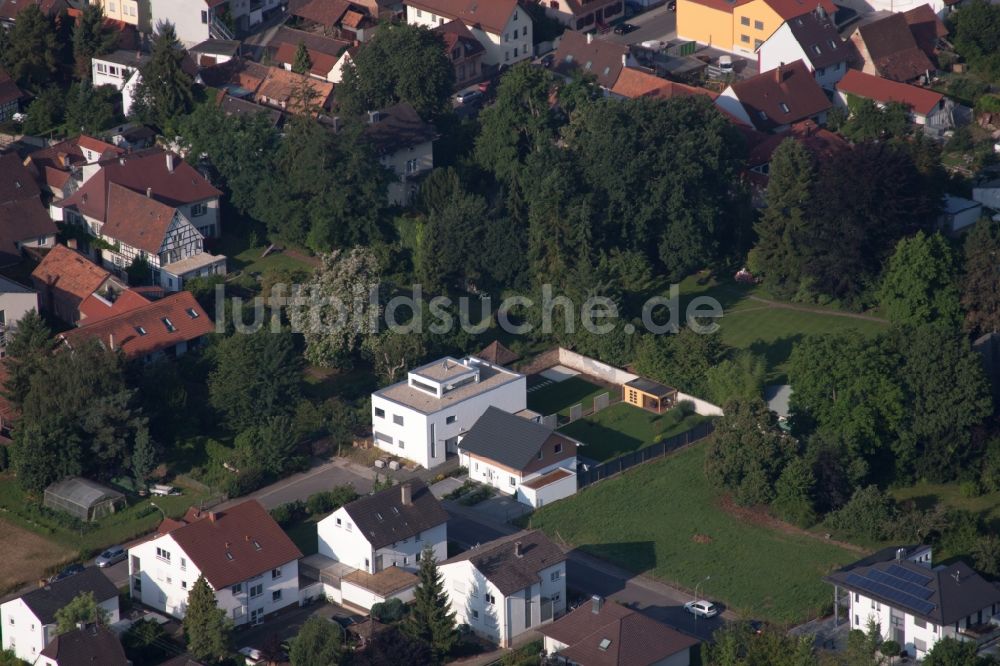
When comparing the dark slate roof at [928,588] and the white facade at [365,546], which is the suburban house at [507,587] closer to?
the white facade at [365,546]

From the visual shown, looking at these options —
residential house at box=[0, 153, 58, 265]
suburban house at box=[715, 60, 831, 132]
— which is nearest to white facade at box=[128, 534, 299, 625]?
residential house at box=[0, 153, 58, 265]

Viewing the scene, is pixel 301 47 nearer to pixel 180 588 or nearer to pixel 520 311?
pixel 520 311

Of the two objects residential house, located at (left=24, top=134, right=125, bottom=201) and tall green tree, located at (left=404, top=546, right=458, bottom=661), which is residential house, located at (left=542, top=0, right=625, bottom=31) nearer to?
residential house, located at (left=24, top=134, right=125, bottom=201)

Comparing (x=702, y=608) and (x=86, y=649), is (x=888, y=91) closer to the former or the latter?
(x=702, y=608)

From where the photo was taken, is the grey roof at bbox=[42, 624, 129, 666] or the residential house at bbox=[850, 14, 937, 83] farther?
the residential house at bbox=[850, 14, 937, 83]

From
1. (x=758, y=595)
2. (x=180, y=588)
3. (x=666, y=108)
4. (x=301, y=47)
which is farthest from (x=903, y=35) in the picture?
(x=180, y=588)

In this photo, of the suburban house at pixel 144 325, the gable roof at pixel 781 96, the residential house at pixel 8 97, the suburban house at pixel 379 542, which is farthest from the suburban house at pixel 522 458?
the residential house at pixel 8 97
